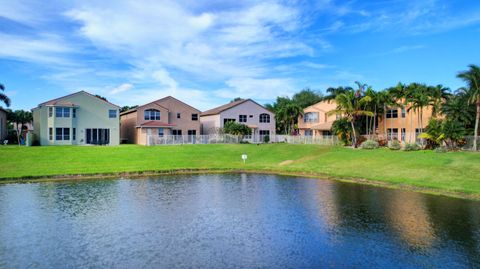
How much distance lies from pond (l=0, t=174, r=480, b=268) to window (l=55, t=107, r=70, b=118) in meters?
29.3

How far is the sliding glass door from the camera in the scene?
5850cm

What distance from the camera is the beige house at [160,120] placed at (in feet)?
204

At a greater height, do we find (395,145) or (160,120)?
(160,120)

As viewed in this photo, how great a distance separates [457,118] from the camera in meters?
43.9

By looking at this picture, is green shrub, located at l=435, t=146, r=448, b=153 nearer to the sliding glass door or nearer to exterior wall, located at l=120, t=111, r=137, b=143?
exterior wall, located at l=120, t=111, r=137, b=143

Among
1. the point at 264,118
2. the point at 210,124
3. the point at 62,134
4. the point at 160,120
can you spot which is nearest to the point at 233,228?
the point at 62,134

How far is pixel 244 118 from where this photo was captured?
7069 cm

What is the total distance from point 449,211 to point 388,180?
32.4 feet

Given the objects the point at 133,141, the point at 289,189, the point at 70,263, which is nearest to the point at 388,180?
the point at 289,189

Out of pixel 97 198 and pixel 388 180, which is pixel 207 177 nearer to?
pixel 97 198

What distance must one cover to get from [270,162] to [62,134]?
3185 centimetres

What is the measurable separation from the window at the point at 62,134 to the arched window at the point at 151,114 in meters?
12.5

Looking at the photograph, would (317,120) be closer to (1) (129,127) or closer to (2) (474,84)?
(2) (474,84)

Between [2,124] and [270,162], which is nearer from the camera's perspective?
[270,162]
